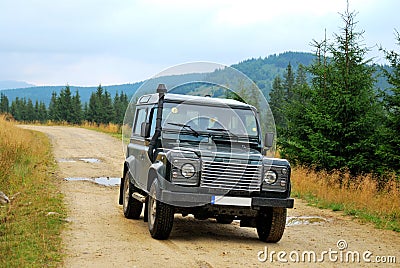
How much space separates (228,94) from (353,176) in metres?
8.27

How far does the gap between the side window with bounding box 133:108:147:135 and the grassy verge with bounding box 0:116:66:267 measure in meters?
2.12

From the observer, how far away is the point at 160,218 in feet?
25.8

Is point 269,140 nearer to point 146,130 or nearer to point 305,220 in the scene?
point 146,130

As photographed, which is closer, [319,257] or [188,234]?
[319,257]

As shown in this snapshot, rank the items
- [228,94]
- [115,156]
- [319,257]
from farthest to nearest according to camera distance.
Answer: [115,156] < [228,94] < [319,257]

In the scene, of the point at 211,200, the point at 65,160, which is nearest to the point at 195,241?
the point at 211,200

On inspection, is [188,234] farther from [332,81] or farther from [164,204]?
[332,81]

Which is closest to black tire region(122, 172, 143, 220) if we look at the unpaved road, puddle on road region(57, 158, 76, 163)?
the unpaved road

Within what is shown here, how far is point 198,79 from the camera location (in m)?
8.84

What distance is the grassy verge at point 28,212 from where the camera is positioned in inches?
274

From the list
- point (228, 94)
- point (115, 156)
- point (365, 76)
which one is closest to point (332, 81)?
point (365, 76)

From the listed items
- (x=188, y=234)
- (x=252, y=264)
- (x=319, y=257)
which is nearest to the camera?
(x=252, y=264)

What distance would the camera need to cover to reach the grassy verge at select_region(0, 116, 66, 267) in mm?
6953

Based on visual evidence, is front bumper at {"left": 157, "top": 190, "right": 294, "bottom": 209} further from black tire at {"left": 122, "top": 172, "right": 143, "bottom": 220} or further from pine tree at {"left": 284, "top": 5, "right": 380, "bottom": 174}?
pine tree at {"left": 284, "top": 5, "right": 380, "bottom": 174}
